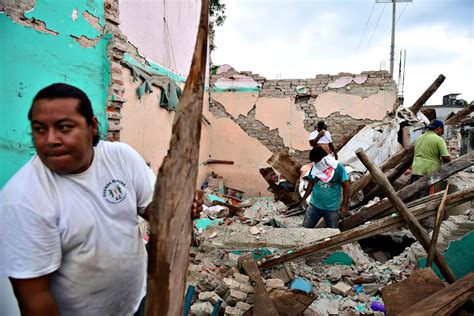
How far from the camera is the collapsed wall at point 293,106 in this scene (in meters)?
8.18

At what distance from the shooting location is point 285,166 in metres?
6.34

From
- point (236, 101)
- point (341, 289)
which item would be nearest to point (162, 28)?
point (236, 101)

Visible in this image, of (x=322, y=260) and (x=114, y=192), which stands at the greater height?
(x=114, y=192)

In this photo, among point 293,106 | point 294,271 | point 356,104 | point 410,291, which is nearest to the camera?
point 410,291

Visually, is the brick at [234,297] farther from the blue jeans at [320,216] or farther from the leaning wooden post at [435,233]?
the blue jeans at [320,216]

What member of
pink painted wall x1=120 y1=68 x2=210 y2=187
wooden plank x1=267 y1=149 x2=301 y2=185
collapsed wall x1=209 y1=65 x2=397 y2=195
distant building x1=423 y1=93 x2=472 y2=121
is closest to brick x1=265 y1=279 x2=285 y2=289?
pink painted wall x1=120 y1=68 x2=210 y2=187

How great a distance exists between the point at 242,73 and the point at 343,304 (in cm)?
718

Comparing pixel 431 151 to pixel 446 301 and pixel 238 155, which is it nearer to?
pixel 446 301

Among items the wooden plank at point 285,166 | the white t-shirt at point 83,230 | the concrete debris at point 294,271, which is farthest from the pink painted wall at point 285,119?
the white t-shirt at point 83,230

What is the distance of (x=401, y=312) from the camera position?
195cm

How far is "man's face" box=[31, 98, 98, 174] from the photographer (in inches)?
40.8

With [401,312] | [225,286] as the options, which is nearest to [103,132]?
[225,286]

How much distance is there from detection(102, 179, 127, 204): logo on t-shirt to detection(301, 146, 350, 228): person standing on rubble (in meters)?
3.09

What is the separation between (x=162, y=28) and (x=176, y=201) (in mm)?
5373
